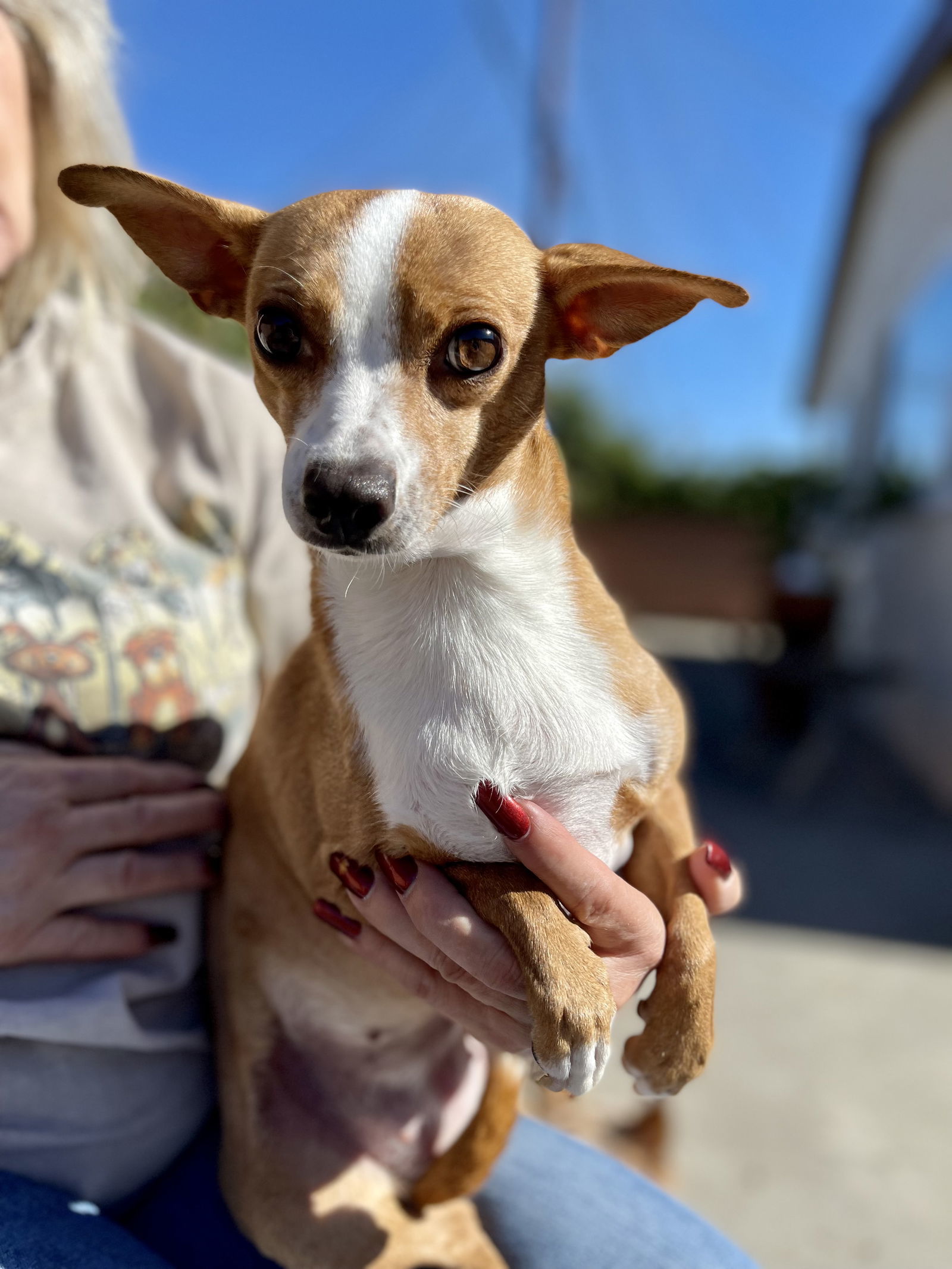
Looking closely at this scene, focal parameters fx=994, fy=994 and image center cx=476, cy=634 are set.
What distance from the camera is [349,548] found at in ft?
3.45

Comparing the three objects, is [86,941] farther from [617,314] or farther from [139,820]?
[617,314]

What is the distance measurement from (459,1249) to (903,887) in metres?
3.56

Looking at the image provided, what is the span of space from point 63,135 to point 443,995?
58.8 inches

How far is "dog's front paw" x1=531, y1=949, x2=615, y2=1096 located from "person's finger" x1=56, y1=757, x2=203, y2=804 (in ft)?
2.20

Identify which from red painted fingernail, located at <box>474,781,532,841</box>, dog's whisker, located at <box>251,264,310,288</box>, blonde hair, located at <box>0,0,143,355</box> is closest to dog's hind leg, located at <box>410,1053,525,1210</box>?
red painted fingernail, located at <box>474,781,532,841</box>

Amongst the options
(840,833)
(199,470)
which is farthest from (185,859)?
(840,833)

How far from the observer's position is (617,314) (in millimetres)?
1229

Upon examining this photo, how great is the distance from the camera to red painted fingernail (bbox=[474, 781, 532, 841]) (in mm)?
1157

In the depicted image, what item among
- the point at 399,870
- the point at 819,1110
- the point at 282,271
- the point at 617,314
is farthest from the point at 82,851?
the point at 819,1110

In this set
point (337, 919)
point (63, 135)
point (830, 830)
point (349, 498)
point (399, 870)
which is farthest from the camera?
point (830, 830)

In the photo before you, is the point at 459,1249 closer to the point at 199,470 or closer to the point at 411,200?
the point at 199,470

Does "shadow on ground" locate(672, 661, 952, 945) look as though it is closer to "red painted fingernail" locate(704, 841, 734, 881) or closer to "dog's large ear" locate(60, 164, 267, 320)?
"red painted fingernail" locate(704, 841, 734, 881)

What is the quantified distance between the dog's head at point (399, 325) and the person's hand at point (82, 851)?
1.92 feet

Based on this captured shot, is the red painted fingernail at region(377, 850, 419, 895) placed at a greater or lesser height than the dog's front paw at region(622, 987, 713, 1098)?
greater
